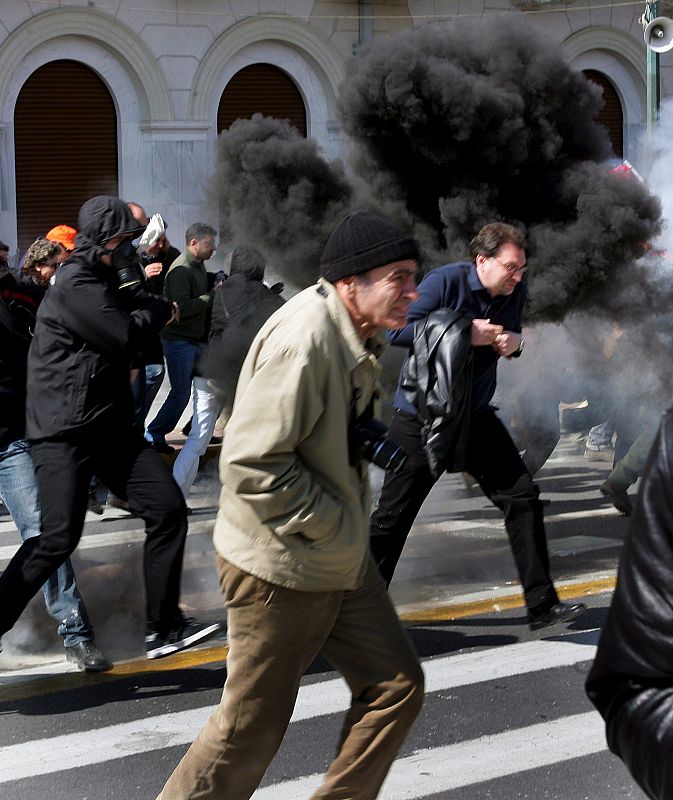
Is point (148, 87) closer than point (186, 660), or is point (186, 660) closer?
point (186, 660)

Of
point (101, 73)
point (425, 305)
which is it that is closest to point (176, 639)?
point (425, 305)

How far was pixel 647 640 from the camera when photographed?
175 centimetres

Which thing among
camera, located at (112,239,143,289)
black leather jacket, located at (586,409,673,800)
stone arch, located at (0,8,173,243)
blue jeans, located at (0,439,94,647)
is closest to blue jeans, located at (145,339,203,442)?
blue jeans, located at (0,439,94,647)

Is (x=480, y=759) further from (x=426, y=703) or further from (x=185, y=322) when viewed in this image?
(x=185, y=322)

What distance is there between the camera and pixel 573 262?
10953 mm

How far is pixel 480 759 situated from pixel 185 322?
5917 mm

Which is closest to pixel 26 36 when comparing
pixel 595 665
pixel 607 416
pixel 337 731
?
pixel 607 416

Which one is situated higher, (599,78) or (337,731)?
(599,78)

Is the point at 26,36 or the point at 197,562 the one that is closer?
the point at 197,562

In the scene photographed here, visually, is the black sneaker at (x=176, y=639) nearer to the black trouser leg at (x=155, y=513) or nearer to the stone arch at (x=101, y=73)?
the black trouser leg at (x=155, y=513)

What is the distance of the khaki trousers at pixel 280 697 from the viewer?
3186 millimetres

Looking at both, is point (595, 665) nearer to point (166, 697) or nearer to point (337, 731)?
point (337, 731)

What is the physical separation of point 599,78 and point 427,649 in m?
17.3

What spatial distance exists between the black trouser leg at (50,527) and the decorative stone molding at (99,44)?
11.9 meters
